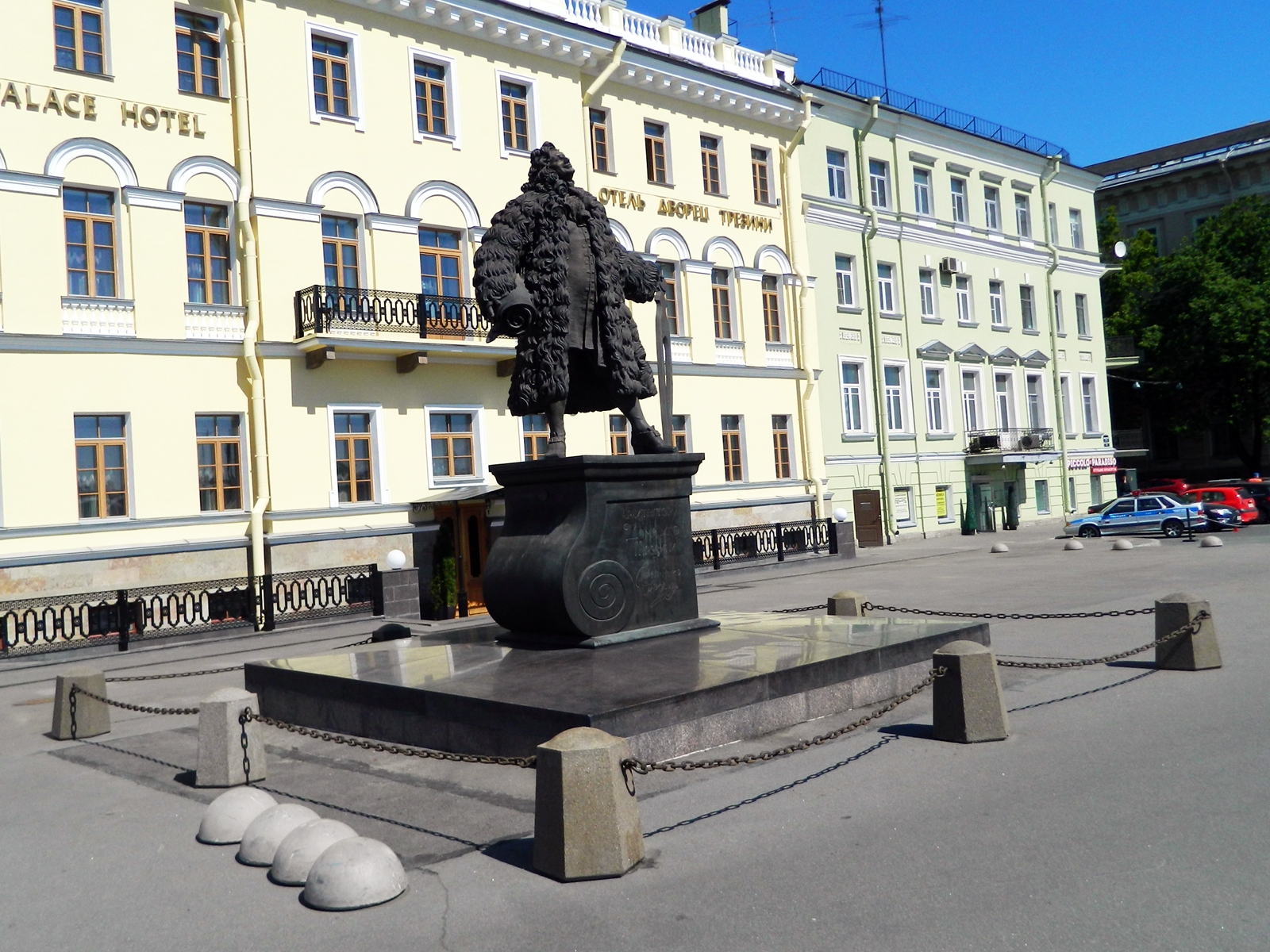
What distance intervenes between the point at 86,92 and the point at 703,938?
768 inches

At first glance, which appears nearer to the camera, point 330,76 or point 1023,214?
point 330,76

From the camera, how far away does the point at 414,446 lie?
74.7 ft

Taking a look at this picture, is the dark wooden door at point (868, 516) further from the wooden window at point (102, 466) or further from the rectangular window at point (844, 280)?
the wooden window at point (102, 466)

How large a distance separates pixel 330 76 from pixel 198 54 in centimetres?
264

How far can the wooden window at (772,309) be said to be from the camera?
102ft

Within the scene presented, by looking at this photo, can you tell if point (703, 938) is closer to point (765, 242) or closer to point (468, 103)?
point (468, 103)

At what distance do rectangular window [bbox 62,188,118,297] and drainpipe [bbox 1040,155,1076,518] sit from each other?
33.4 meters

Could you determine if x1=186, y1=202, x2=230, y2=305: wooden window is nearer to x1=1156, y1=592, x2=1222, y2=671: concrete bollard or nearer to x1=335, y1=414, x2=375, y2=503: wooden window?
x1=335, y1=414, x2=375, y2=503: wooden window

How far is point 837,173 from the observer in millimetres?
34375

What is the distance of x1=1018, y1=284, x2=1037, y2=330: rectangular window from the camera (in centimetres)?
4141

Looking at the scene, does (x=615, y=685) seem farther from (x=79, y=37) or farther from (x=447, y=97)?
(x=447, y=97)

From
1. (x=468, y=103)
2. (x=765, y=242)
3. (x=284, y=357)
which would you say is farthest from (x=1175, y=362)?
(x=284, y=357)

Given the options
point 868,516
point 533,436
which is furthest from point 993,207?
point 533,436

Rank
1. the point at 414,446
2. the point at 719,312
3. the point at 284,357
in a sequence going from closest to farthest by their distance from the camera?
the point at 284,357 → the point at 414,446 → the point at 719,312
